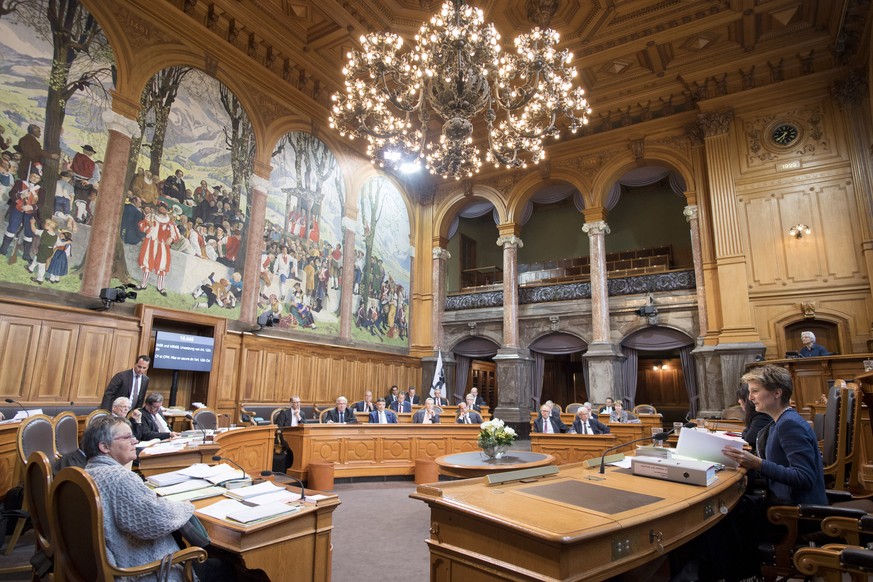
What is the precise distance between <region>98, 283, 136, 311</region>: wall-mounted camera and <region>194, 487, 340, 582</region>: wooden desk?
20.8ft

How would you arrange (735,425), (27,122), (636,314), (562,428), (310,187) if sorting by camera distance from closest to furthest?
(735,425)
(27,122)
(562,428)
(310,187)
(636,314)

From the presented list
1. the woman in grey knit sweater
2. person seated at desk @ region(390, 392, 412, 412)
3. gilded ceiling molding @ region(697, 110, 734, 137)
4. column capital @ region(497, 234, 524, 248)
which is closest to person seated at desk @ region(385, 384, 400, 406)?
person seated at desk @ region(390, 392, 412, 412)

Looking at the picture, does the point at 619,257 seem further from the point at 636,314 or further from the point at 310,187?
the point at 310,187

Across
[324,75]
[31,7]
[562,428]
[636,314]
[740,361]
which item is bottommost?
[562,428]

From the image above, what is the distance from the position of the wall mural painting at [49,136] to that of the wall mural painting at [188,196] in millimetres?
663

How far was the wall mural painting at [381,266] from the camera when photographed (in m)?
12.9

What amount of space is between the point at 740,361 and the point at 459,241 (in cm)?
1095

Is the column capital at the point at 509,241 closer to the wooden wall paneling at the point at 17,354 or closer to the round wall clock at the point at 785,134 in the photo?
the round wall clock at the point at 785,134

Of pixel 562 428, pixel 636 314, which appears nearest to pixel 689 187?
pixel 636 314

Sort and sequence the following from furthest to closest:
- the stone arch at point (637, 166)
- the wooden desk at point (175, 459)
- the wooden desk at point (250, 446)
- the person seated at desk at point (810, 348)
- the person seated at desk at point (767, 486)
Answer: the stone arch at point (637, 166) < the person seated at desk at point (810, 348) < the wooden desk at point (250, 446) < the wooden desk at point (175, 459) < the person seated at desk at point (767, 486)

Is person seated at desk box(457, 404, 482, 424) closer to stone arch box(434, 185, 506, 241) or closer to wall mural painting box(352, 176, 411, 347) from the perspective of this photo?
wall mural painting box(352, 176, 411, 347)

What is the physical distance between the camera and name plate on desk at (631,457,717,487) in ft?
7.23

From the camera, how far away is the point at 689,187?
12.0 meters

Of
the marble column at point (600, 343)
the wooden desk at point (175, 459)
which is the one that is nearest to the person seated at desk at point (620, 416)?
the marble column at point (600, 343)
